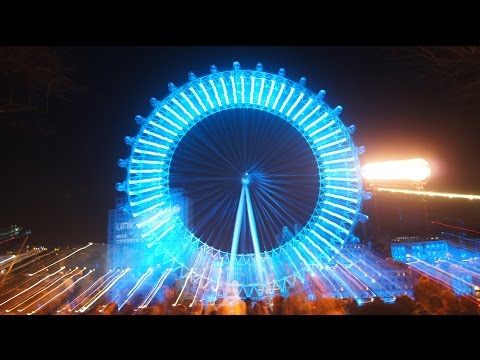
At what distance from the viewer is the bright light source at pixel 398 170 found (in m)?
9.38

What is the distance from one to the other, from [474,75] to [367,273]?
17.0 feet

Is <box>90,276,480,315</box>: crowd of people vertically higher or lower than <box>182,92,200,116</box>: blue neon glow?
lower

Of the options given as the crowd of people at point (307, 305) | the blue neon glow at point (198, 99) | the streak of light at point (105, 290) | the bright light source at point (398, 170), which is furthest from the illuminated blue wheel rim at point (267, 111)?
the bright light source at point (398, 170)

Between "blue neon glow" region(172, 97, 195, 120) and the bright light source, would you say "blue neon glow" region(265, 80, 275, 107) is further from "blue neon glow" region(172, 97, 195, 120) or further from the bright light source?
the bright light source

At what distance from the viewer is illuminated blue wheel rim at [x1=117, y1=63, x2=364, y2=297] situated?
6973 millimetres

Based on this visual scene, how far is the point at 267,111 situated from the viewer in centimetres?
740

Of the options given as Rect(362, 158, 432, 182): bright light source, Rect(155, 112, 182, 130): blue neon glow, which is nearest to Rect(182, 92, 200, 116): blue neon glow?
Rect(155, 112, 182, 130): blue neon glow

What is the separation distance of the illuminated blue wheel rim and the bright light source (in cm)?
271

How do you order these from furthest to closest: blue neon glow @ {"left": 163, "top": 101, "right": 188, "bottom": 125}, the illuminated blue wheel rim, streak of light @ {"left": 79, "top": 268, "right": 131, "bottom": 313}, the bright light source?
the bright light source, blue neon glow @ {"left": 163, "top": 101, "right": 188, "bottom": 125}, the illuminated blue wheel rim, streak of light @ {"left": 79, "top": 268, "right": 131, "bottom": 313}

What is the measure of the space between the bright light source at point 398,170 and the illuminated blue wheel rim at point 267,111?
8.89 feet

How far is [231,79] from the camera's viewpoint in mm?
7227

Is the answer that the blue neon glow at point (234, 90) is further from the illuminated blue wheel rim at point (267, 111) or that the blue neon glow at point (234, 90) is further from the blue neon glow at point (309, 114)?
the blue neon glow at point (309, 114)
